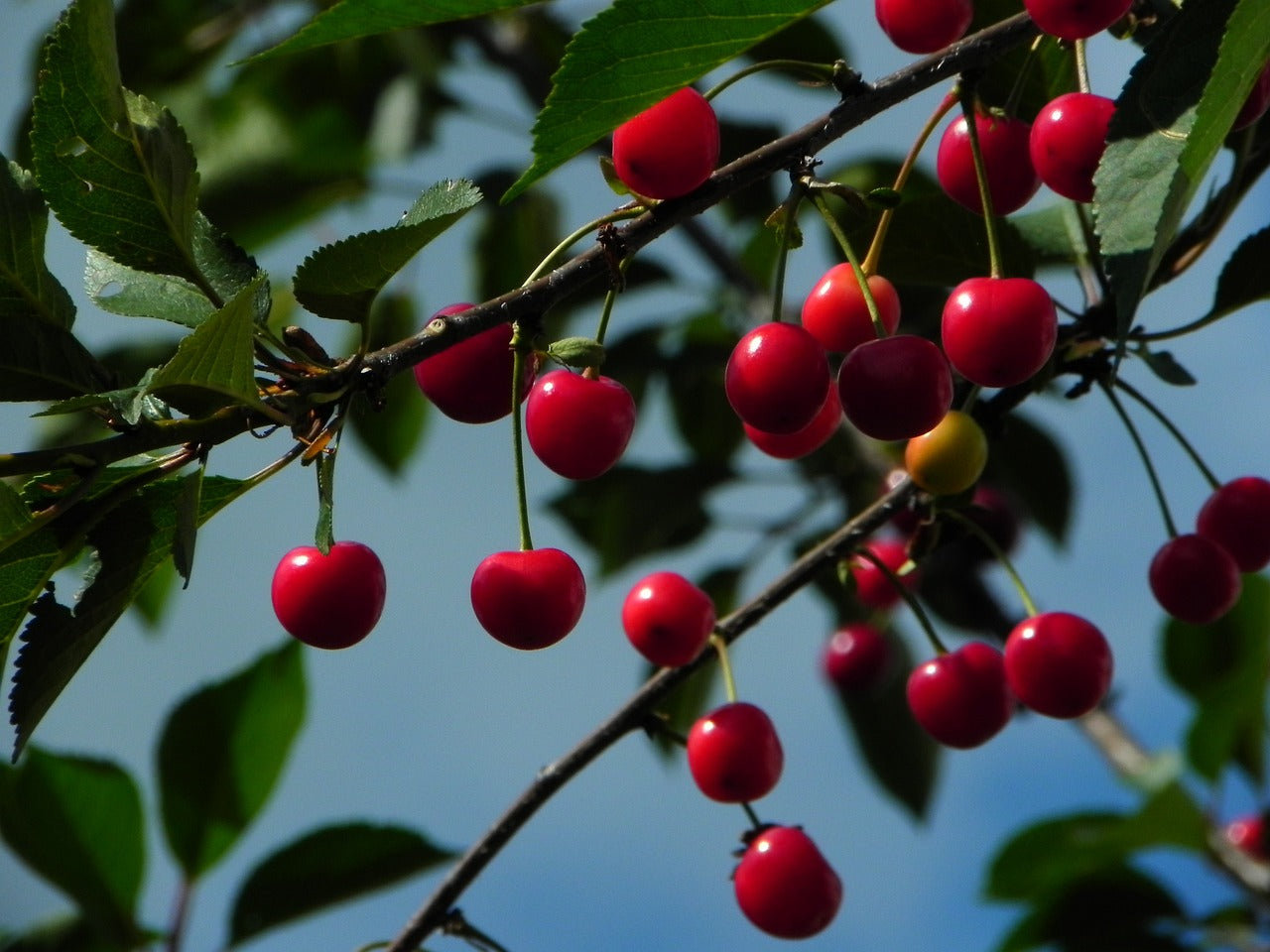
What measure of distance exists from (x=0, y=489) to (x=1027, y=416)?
3378mm

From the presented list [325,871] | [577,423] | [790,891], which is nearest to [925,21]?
[577,423]

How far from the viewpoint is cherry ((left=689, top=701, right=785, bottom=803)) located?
2.01m

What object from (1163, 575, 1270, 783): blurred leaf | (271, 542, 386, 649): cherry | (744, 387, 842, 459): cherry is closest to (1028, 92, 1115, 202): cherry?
(744, 387, 842, 459): cherry

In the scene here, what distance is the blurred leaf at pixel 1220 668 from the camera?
420 cm

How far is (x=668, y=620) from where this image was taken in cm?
202

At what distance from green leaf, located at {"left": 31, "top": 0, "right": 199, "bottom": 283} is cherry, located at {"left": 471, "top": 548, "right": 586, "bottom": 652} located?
0.51 meters

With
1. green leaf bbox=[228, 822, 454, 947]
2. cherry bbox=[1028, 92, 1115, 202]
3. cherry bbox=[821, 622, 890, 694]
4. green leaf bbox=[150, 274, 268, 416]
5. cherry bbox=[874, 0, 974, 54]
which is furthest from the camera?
cherry bbox=[821, 622, 890, 694]

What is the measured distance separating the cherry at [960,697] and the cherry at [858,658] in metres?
1.80

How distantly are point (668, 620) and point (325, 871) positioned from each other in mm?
1344

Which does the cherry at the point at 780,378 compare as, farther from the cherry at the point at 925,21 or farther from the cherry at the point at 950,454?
the cherry at the point at 925,21

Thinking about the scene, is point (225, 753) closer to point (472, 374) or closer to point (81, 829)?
point (81, 829)

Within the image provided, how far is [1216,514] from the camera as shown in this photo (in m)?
2.16

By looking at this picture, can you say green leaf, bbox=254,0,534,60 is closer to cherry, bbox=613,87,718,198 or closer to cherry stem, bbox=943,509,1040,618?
cherry, bbox=613,87,718,198

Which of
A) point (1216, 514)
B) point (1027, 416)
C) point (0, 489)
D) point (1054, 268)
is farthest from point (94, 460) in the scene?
point (1027, 416)
